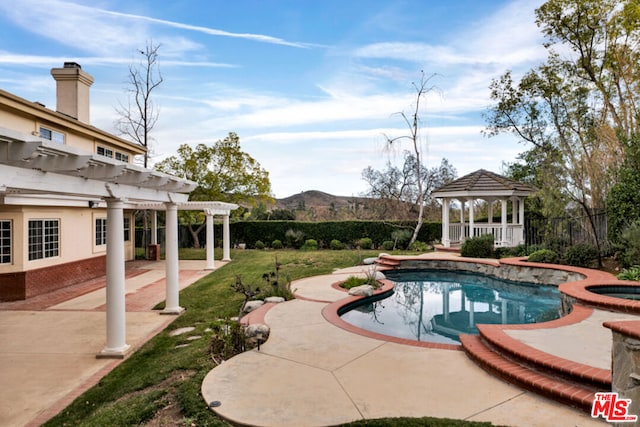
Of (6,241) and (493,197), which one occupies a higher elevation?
(493,197)

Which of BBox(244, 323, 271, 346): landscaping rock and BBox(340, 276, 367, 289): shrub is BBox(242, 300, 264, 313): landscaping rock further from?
BBox(340, 276, 367, 289): shrub

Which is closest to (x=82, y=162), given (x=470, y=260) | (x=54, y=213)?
(x=54, y=213)

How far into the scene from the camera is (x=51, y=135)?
1157 cm

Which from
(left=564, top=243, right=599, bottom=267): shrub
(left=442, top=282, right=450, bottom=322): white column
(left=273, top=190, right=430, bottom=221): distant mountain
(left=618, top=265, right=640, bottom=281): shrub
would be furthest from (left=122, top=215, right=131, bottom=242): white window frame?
(left=618, top=265, right=640, bottom=281): shrub

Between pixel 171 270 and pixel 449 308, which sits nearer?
pixel 171 270

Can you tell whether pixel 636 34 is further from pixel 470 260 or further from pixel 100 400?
pixel 100 400

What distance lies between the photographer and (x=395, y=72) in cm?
1992

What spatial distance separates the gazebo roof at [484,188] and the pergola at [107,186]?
1366 centimetres

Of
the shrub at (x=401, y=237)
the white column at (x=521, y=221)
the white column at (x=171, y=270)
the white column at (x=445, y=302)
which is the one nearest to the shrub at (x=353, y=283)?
the white column at (x=445, y=302)

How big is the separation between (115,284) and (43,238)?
7.11 metres

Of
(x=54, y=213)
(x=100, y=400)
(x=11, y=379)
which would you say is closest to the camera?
(x=100, y=400)

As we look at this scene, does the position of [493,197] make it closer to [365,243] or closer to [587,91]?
[587,91]

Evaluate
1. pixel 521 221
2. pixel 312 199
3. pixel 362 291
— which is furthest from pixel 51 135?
pixel 312 199

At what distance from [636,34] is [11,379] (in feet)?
63.4
